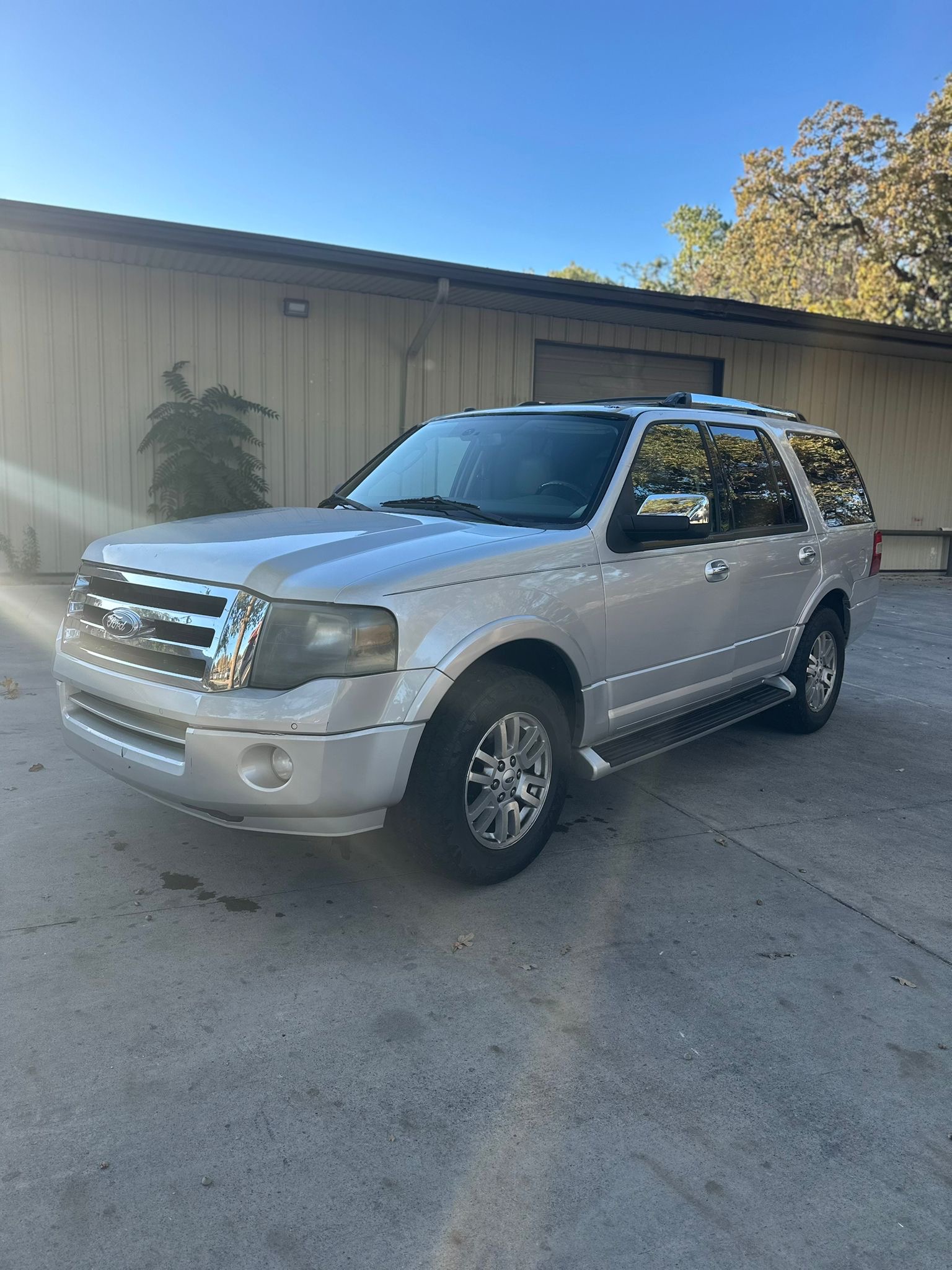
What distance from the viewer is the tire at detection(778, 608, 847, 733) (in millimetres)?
5688

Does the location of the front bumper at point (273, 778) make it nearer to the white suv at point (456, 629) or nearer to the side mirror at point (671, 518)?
the white suv at point (456, 629)

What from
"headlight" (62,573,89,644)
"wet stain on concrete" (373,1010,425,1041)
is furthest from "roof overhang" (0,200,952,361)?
"wet stain on concrete" (373,1010,425,1041)

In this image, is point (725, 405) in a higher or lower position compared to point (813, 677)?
higher

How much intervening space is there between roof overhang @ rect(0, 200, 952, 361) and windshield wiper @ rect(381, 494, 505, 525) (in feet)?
19.2

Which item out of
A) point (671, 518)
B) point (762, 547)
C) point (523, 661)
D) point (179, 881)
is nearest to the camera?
point (179, 881)

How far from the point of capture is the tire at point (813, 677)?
5688mm

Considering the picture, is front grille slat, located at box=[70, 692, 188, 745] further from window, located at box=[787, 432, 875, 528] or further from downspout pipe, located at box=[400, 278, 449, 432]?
downspout pipe, located at box=[400, 278, 449, 432]

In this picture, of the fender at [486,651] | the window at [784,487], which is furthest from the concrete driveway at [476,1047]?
the window at [784,487]

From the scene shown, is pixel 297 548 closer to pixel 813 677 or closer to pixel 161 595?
pixel 161 595

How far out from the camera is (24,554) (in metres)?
10.0

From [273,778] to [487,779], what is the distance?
0.85 meters

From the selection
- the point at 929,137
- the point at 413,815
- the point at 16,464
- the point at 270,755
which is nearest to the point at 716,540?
the point at 413,815

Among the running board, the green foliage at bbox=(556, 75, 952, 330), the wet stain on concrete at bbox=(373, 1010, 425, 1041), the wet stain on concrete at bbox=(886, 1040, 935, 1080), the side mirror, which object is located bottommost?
the wet stain on concrete at bbox=(886, 1040, 935, 1080)

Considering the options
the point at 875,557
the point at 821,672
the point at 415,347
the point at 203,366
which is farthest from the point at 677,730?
the point at 415,347
